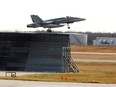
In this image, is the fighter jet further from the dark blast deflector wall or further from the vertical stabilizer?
the dark blast deflector wall

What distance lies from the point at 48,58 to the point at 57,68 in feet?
6.44

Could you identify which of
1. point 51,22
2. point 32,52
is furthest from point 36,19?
point 32,52

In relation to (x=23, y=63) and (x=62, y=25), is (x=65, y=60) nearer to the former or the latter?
(x=23, y=63)

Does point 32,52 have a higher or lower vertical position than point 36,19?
lower

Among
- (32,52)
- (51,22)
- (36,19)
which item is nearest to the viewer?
(32,52)

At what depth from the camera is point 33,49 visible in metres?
65.7

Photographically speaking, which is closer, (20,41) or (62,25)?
(20,41)

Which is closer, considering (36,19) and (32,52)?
(32,52)

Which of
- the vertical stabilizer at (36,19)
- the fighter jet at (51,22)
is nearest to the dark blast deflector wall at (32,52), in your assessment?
the fighter jet at (51,22)

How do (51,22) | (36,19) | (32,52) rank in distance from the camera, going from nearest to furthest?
(32,52)
(36,19)
(51,22)

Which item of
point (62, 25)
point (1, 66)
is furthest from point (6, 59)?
point (62, 25)

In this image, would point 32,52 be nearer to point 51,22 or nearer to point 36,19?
point 36,19

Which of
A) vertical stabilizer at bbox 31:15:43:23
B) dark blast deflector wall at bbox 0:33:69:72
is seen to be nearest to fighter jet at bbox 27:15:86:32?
vertical stabilizer at bbox 31:15:43:23

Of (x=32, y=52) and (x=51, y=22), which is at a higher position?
(x=51, y=22)
